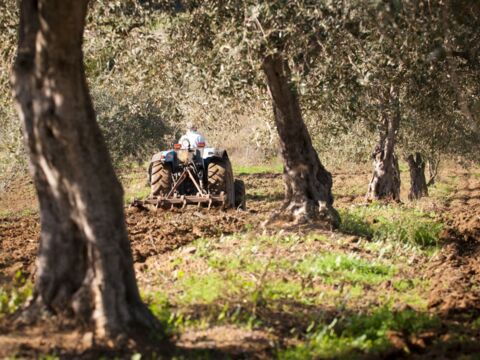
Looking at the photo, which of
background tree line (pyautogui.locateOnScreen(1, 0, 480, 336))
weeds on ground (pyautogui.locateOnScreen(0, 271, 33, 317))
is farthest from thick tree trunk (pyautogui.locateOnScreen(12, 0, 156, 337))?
weeds on ground (pyautogui.locateOnScreen(0, 271, 33, 317))

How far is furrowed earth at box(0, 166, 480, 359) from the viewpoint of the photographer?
588 cm

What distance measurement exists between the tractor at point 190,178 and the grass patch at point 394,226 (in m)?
2.58

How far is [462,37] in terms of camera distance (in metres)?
11.4

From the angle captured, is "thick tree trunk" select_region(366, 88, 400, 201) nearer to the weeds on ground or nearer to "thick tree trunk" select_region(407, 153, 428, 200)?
"thick tree trunk" select_region(407, 153, 428, 200)

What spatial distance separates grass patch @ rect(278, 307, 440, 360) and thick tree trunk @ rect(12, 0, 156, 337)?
1.29m

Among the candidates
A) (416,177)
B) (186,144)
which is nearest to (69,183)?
(186,144)

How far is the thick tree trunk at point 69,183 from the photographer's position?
562 cm

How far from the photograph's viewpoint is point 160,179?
16203mm

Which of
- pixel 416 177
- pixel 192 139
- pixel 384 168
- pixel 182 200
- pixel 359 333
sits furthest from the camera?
pixel 416 177

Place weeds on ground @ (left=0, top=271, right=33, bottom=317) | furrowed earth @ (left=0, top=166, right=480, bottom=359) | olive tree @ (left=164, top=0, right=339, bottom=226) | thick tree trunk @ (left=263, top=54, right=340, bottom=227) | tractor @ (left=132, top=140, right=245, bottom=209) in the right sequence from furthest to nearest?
tractor @ (left=132, top=140, right=245, bottom=209) < thick tree trunk @ (left=263, top=54, right=340, bottom=227) < olive tree @ (left=164, top=0, right=339, bottom=226) < weeds on ground @ (left=0, top=271, right=33, bottom=317) < furrowed earth @ (left=0, top=166, right=480, bottom=359)

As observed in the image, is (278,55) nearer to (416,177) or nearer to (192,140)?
(192,140)

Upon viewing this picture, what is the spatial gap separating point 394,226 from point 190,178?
210 inches

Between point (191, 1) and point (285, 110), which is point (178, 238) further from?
point (191, 1)

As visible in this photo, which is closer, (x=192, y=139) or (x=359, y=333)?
(x=359, y=333)
